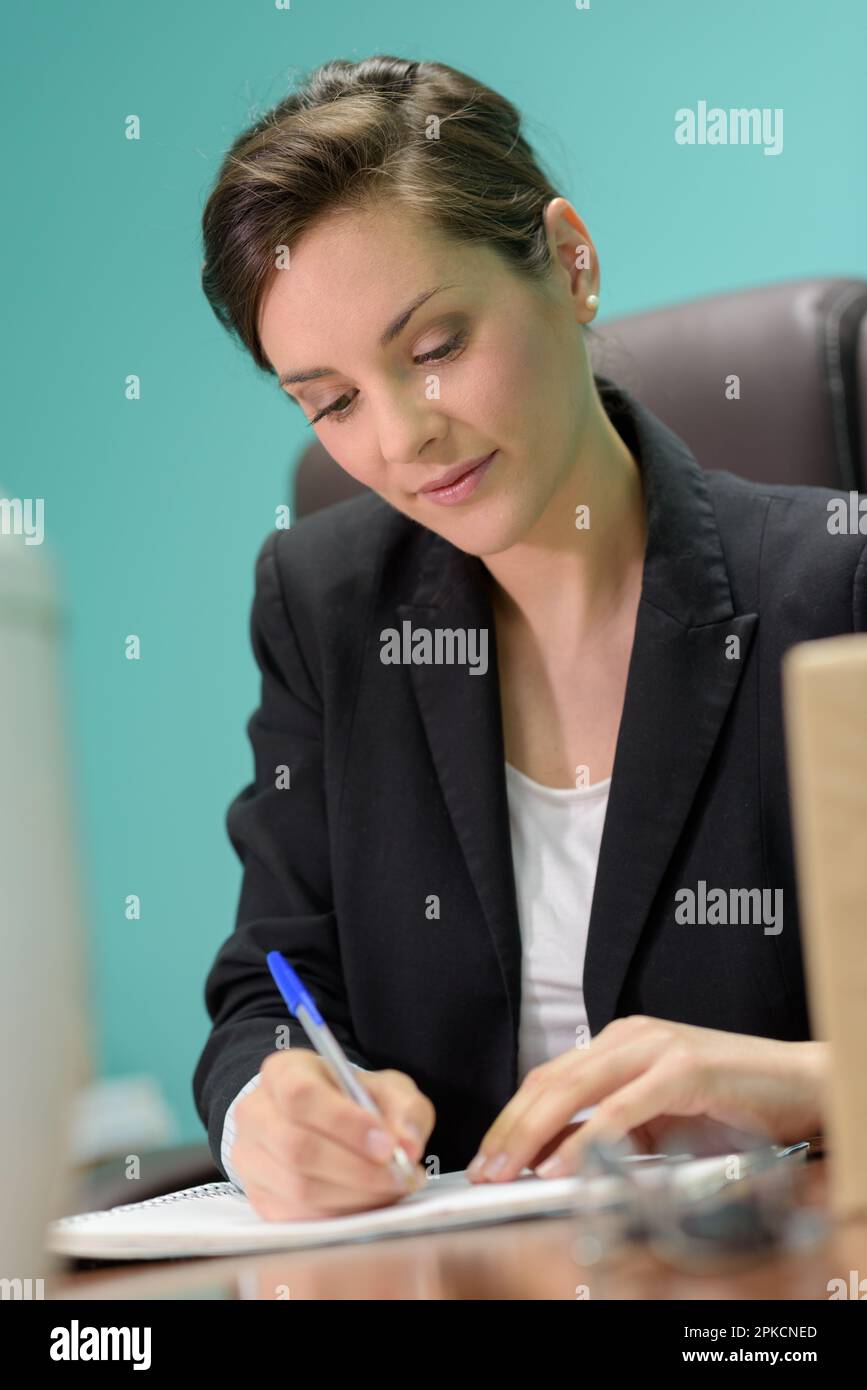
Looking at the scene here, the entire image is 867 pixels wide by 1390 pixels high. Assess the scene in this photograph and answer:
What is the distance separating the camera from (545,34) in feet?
7.01

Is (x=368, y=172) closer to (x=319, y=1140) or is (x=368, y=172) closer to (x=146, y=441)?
(x=319, y=1140)

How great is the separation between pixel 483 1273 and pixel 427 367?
2.27ft

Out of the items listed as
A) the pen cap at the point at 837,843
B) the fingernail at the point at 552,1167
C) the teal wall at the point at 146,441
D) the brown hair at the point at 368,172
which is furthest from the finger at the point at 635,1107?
the teal wall at the point at 146,441

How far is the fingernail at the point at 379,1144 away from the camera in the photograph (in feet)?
2.47

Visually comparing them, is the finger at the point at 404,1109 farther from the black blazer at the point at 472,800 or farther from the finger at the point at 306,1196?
the black blazer at the point at 472,800

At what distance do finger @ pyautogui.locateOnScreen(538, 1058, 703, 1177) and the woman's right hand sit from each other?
84mm

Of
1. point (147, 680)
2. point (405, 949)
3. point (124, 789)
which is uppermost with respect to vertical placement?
point (147, 680)

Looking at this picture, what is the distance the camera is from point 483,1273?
23.2 inches

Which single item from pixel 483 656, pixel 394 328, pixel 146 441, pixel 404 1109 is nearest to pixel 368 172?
pixel 394 328

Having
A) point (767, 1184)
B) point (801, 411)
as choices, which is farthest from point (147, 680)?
point (767, 1184)

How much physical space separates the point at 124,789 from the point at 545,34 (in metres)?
1.39

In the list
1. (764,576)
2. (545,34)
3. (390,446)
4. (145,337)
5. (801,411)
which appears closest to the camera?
(390,446)

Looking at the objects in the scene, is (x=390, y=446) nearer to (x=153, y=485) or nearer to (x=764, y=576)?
(x=764, y=576)

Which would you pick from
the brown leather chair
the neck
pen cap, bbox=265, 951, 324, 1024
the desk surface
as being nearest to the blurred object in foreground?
the desk surface
